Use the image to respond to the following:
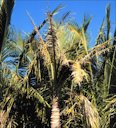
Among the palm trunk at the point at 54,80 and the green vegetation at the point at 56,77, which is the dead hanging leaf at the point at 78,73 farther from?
the palm trunk at the point at 54,80

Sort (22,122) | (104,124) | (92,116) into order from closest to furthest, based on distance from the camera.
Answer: (92,116), (104,124), (22,122)

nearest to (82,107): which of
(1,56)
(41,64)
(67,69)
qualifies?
(67,69)

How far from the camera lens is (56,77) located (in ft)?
32.0

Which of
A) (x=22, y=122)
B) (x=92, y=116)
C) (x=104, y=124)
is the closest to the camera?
(x=92, y=116)

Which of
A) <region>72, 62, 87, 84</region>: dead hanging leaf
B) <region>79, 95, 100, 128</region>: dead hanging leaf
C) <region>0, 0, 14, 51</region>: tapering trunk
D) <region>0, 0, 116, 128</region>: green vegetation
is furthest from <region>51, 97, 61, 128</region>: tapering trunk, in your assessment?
<region>0, 0, 14, 51</region>: tapering trunk

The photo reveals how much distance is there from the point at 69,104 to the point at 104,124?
0.99 m

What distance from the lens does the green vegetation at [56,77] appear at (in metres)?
9.60

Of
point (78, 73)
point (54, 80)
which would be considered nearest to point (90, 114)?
point (78, 73)

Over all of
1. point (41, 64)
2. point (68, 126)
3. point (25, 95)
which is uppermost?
point (41, 64)

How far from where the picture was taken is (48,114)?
35.5ft

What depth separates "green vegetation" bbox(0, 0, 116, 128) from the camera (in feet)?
31.5

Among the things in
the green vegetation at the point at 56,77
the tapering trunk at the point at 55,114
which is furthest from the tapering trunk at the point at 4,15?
the tapering trunk at the point at 55,114

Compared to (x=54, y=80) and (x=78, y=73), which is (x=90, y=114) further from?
(x=54, y=80)

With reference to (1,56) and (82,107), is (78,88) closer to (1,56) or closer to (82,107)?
(82,107)
